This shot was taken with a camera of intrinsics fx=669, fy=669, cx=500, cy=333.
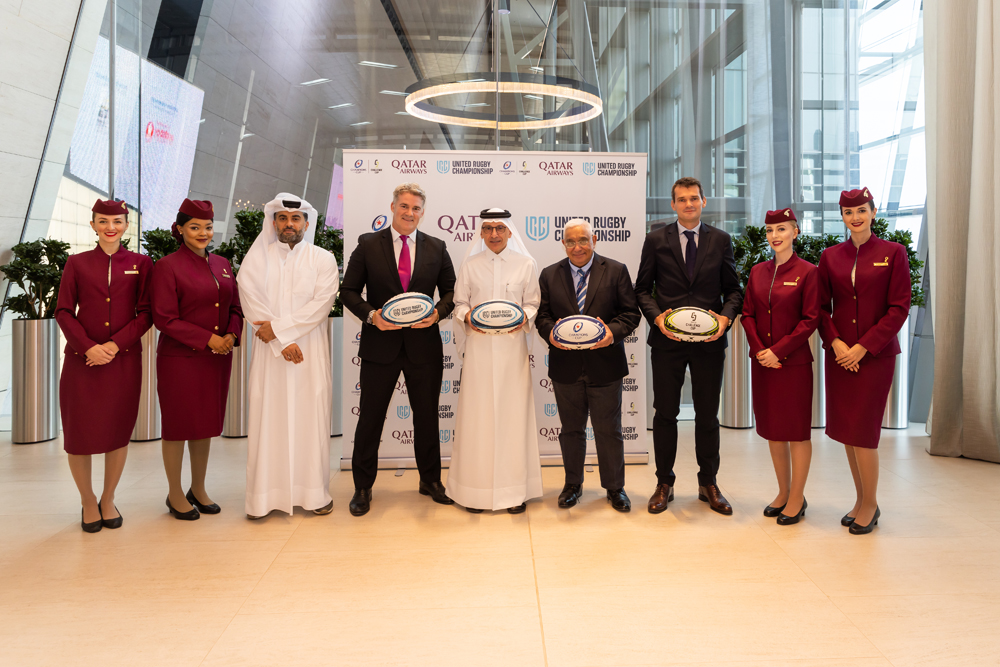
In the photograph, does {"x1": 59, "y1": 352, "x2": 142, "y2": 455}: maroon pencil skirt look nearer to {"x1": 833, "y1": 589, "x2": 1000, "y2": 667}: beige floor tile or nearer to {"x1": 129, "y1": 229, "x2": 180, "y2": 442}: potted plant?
{"x1": 129, "y1": 229, "x2": 180, "y2": 442}: potted plant

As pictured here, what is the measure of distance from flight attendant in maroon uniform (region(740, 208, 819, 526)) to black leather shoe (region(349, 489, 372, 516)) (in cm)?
237

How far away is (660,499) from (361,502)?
5.94 feet

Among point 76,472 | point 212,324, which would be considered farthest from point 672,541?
point 76,472

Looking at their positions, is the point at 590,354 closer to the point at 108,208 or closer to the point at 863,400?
the point at 863,400

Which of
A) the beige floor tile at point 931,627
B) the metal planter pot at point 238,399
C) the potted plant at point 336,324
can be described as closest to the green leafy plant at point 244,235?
the potted plant at point 336,324

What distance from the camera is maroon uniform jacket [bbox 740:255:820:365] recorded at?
3635mm

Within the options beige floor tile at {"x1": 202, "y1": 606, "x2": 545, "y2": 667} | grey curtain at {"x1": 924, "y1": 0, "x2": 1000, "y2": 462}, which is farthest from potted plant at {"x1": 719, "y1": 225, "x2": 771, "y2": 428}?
beige floor tile at {"x1": 202, "y1": 606, "x2": 545, "y2": 667}

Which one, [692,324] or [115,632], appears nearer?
[115,632]

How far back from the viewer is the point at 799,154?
702 cm

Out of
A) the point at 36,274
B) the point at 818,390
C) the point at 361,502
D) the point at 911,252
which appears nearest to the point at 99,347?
the point at 361,502

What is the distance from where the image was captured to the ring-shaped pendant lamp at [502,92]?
23.3ft

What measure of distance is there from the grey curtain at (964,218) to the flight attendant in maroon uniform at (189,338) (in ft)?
17.5

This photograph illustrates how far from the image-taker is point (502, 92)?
23.3ft

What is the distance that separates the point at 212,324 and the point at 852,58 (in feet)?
22.0
